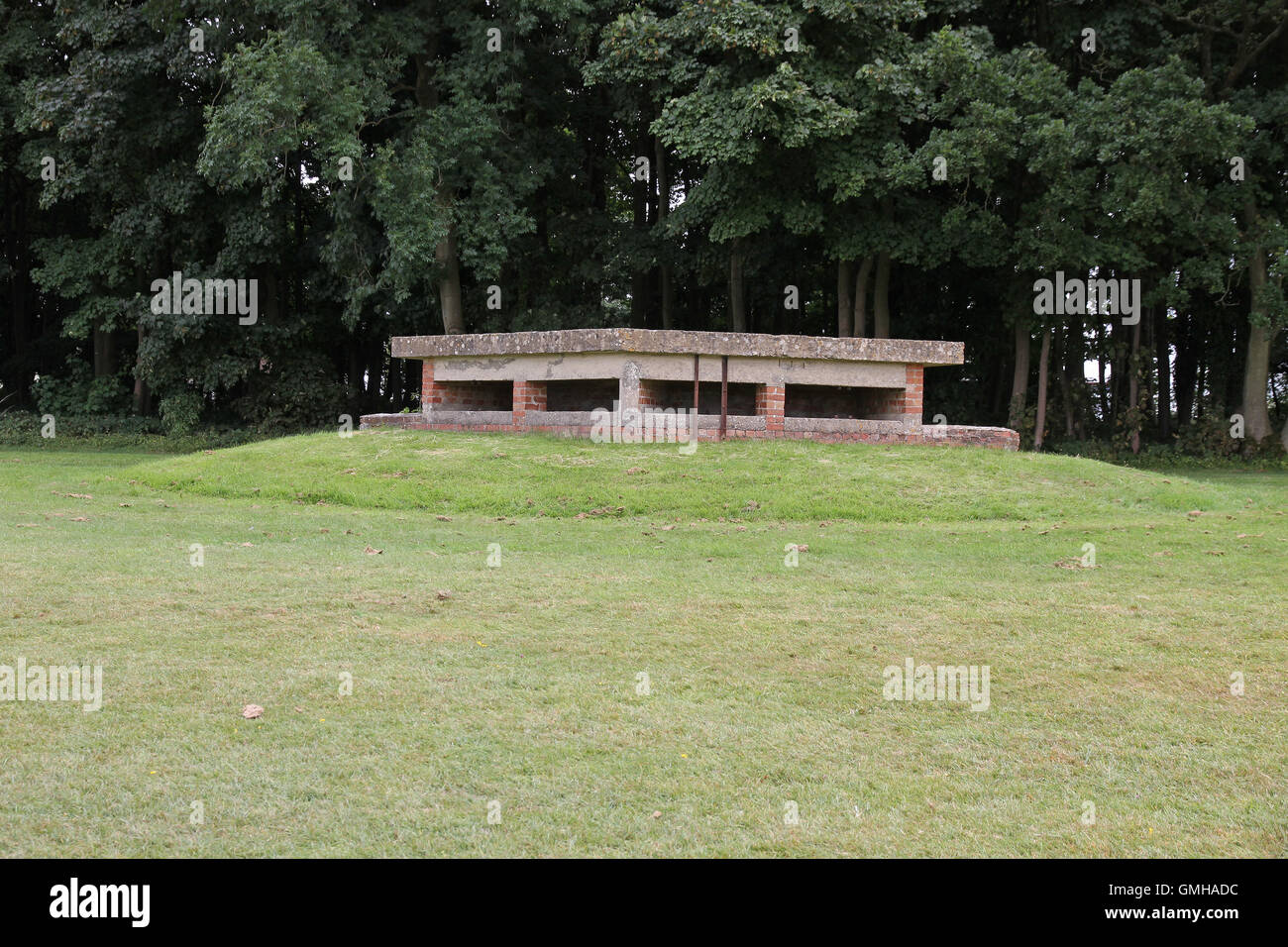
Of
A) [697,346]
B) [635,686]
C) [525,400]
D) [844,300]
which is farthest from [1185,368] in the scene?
[635,686]

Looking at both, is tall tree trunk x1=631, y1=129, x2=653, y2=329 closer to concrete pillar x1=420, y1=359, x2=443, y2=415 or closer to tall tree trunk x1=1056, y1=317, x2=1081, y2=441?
tall tree trunk x1=1056, y1=317, x2=1081, y2=441

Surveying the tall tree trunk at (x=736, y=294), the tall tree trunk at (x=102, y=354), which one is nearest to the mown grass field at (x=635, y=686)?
the tall tree trunk at (x=736, y=294)

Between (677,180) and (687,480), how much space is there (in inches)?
799

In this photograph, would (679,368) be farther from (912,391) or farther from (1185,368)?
(1185,368)

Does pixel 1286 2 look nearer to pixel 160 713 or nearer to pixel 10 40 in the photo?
pixel 160 713

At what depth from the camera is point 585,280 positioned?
97.5ft

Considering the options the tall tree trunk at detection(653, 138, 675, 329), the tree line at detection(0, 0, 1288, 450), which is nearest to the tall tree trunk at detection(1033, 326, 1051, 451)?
the tree line at detection(0, 0, 1288, 450)

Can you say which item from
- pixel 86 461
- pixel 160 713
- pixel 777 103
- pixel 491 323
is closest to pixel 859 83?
pixel 777 103

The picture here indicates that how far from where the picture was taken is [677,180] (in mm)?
32938

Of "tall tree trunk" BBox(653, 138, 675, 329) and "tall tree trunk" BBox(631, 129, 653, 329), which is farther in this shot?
"tall tree trunk" BBox(631, 129, 653, 329)

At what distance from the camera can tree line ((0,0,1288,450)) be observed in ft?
72.1

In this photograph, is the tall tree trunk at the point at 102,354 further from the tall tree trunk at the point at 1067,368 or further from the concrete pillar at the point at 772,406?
the tall tree trunk at the point at 1067,368

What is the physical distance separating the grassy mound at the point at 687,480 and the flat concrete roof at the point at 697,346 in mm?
1448

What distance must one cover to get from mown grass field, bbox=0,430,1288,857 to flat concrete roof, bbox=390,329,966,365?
401 centimetres
